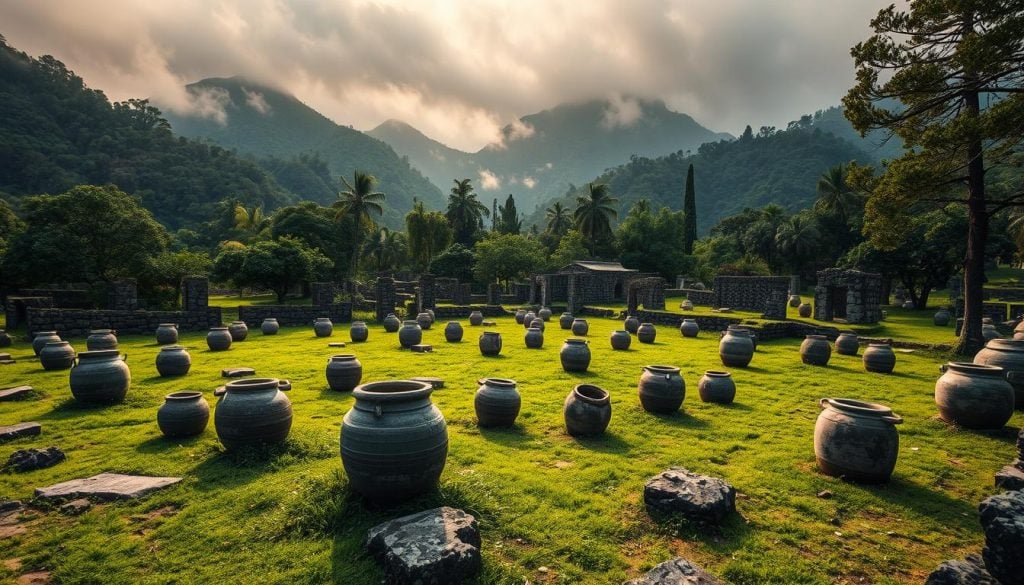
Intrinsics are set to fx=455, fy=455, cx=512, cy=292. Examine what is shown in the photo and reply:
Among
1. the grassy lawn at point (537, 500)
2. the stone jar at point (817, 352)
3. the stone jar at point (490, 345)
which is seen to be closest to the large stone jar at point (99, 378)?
the grassy lawn at point (537, 500)

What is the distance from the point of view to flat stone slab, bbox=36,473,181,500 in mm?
5301

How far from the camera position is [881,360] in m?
12.9

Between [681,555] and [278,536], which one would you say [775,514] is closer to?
[681,555]

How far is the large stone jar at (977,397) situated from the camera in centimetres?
749

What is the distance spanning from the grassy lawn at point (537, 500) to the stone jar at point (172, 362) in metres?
1.78

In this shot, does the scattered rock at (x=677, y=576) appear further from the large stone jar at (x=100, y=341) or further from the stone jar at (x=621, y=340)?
the large stone jar at (x=100, y=341)

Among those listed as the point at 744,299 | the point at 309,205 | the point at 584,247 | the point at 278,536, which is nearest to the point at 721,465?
the point at 278,536

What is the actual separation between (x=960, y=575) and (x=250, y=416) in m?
7.66

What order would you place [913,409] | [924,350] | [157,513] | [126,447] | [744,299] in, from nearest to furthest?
[157,513] → [126,447] → [913,409] → [924,350] → [744,299]

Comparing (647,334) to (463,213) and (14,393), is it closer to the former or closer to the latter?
(14,393)

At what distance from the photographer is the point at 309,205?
4425 cm

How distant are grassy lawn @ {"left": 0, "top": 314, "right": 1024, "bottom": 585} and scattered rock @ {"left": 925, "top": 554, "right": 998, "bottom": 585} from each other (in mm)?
481

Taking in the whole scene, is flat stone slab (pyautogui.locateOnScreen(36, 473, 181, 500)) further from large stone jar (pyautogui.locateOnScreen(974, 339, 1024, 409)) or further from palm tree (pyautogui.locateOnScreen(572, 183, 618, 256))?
palm tree (pyautogui.locateOnScreen(572, 183, 618, 256))

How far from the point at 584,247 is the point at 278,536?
55.5 m
